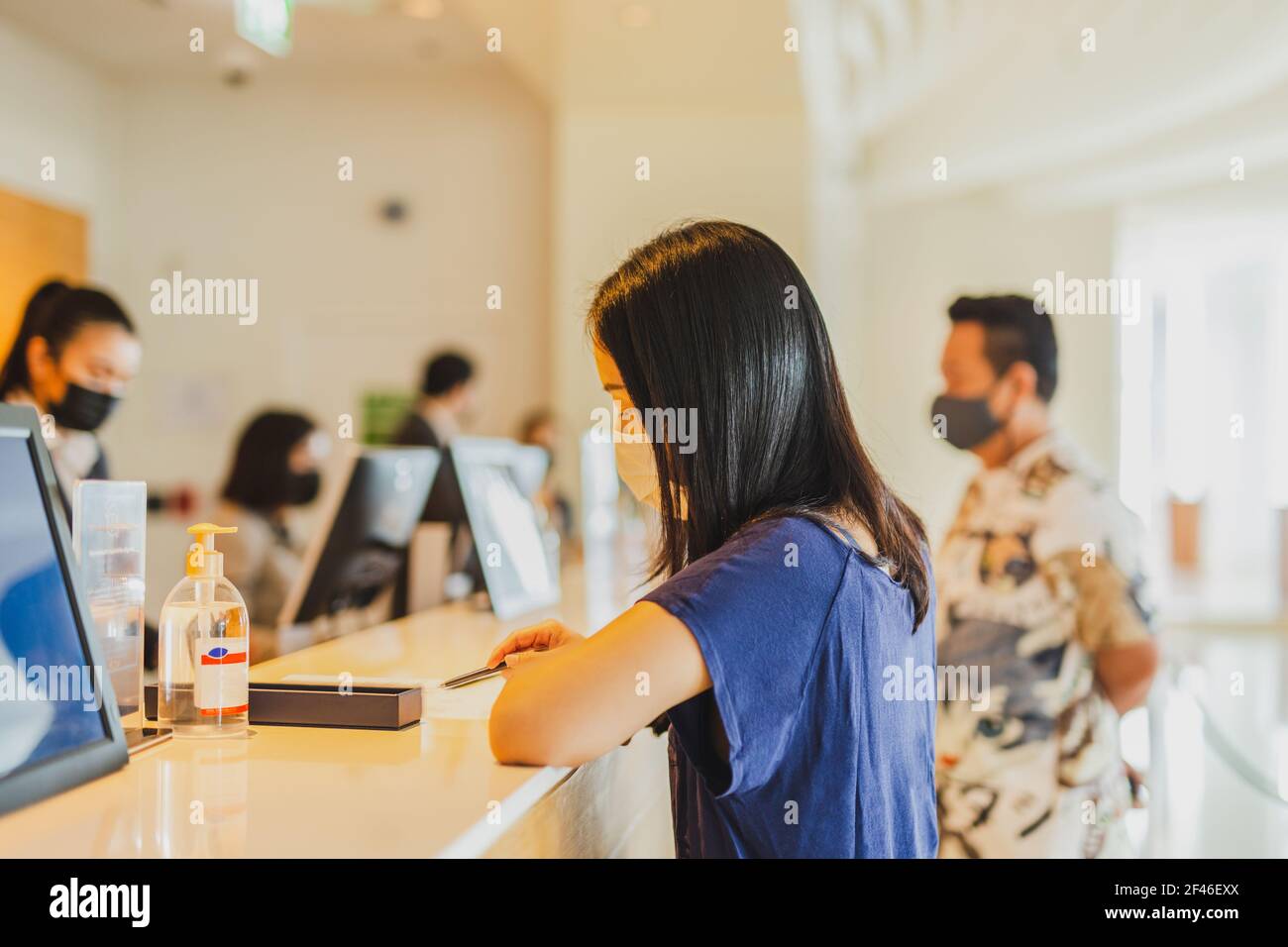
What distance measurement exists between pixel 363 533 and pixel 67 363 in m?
0.85

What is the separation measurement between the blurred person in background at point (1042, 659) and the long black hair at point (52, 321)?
6.40 ft

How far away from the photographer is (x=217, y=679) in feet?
4.27

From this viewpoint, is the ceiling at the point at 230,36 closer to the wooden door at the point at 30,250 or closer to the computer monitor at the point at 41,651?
the wooden door at the point at 30,250

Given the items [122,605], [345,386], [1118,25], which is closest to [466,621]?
[122,605]

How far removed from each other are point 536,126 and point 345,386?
1.79 metres

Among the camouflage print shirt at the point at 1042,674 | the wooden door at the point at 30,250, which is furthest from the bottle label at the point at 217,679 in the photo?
the wooden door at the point at 30,250

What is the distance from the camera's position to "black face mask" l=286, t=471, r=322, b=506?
146 inches

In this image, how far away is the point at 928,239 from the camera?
9.34m

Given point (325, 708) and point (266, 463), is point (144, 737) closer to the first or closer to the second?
point (325, 708)

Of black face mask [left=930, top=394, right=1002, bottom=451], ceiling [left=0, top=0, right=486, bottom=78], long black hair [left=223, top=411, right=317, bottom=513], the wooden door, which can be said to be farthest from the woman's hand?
the wooden door

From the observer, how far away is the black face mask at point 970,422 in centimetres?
248

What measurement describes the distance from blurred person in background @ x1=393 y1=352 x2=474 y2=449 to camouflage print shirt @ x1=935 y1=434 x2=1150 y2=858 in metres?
2.50

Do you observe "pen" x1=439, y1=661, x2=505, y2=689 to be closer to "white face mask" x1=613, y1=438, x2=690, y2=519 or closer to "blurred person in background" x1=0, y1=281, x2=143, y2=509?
"white face mask" x1=613, y1=438, x2=690, y2=519
